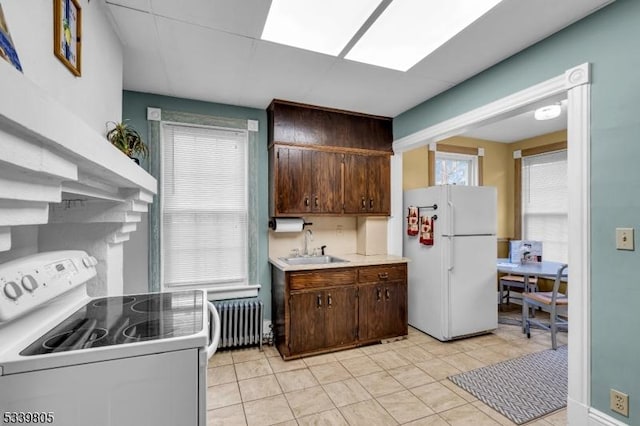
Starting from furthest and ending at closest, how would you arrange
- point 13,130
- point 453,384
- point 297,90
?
point 297,90 < point 453,384 < point 13,130

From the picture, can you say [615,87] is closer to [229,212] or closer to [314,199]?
[314,199]

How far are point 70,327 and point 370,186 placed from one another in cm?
308

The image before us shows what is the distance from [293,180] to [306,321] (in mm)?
1465

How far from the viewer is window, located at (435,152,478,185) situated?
4.75 metres

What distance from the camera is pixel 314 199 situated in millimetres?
3377

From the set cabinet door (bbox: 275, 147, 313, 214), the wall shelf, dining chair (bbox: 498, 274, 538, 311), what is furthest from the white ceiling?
dining chair (bbox: 498, 274, 538, 311)

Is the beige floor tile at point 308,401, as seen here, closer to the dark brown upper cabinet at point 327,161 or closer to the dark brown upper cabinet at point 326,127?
the dark brown upper cabinet at point 327,161

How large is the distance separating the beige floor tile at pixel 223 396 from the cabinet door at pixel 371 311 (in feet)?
4.56

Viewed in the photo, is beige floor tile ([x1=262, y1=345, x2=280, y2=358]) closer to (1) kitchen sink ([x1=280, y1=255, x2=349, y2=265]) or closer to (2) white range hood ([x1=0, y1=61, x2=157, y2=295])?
(1) kitchen sink ([x1=280, y1=255, x2=349, y2=265])

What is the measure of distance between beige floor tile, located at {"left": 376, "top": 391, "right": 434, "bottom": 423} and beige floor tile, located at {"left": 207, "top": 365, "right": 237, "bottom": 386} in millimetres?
1267

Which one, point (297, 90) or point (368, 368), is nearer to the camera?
point (368, 368)

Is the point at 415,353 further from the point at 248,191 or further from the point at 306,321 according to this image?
the point at 248,191

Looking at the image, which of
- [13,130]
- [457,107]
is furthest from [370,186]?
[13,130]

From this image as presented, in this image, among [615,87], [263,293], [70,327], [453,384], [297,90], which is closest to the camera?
[70,327]
